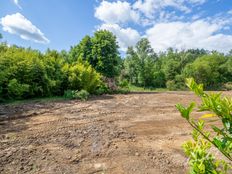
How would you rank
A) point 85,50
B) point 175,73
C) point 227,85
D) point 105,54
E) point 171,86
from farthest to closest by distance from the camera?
point 175,73, point 227,85, point 171,86, point 85,50, point 105,54

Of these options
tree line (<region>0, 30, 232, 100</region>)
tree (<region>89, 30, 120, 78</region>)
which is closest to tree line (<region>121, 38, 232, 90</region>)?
tree line (<region>0, 30, 232, 100</region>)

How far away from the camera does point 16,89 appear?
906 cm

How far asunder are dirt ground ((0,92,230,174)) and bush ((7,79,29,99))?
76.4 inches

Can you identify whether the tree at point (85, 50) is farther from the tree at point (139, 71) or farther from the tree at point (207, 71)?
the tree at point (207, 71)

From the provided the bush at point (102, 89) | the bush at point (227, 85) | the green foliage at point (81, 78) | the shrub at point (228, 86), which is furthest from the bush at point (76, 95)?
the bush at point (227, 85)

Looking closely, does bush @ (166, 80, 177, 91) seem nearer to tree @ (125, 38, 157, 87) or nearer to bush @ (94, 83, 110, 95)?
tree @ (125, 38, 157, 87)

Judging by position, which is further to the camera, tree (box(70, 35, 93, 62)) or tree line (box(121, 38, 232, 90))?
tree line (box(121, 38, 232, 90))

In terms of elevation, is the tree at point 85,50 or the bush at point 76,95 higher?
the tree at point 85,50

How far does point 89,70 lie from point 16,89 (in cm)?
474

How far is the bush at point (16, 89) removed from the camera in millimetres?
8977

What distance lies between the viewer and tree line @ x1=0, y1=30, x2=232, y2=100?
31.8ft

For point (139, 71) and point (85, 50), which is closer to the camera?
point (85, 50)

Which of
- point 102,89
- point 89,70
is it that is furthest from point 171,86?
point 89,70

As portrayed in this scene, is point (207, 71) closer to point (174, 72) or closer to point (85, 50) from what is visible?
point (174, 72)
